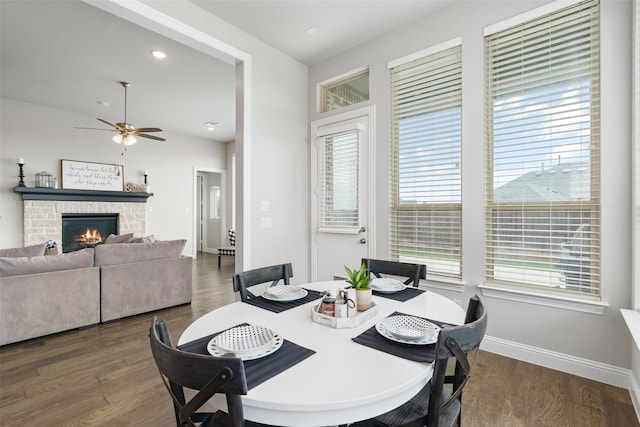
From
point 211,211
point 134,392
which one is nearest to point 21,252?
point 134,392

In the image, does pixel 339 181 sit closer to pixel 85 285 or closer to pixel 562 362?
pixel 562 362

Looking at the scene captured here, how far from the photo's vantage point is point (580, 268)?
7.07ft

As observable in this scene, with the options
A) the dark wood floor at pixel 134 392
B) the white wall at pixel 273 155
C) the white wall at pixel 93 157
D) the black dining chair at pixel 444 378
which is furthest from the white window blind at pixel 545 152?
the white wall at pixel 93 157

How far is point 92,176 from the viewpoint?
5941mm

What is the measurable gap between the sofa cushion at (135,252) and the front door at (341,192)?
174 centimetres

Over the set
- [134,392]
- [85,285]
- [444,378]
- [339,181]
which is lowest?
[134,392]

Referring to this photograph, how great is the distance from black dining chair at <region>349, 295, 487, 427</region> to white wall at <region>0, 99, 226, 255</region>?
22.0 ft

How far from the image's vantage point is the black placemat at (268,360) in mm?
864

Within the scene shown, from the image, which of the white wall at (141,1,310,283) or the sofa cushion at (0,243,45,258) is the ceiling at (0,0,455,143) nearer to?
the white wall at (141,1,310,283)

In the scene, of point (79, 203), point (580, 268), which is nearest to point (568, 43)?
point (580, 268)

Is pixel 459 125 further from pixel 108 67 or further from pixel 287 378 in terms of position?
pixel 108 67

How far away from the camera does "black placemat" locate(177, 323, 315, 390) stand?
86 cm

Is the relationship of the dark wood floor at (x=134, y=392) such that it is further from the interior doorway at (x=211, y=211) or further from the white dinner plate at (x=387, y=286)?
the interior doorway at (x=211, y=211)

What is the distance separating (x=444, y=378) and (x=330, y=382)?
38cm
